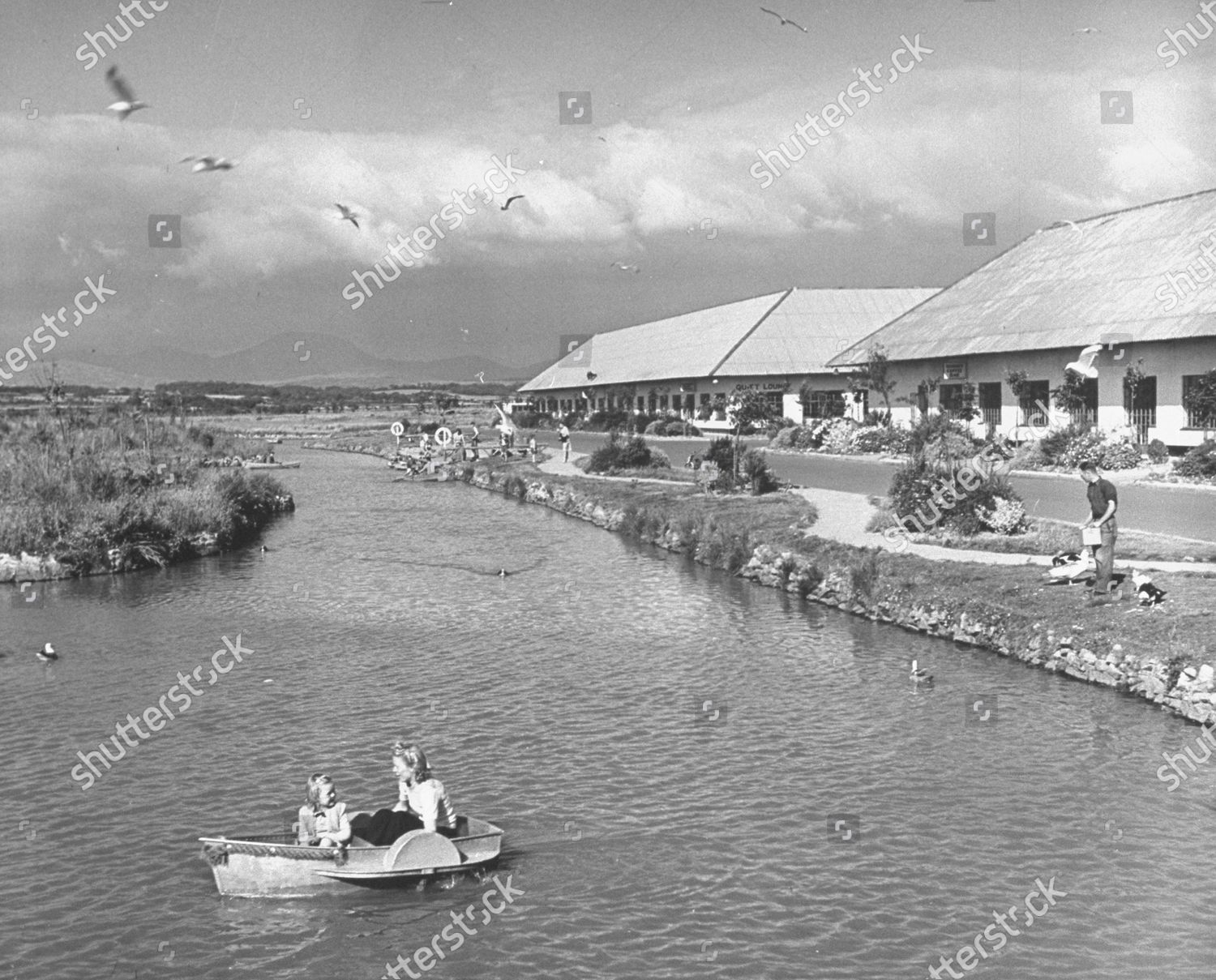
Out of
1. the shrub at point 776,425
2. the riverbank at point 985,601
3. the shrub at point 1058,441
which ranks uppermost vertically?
the shrub at point 776,425

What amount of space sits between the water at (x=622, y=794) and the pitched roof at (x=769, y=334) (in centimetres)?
5238

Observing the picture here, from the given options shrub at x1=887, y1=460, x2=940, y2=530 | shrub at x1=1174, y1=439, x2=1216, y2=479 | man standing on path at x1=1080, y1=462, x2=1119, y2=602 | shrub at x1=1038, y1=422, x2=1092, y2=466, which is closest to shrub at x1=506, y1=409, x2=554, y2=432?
shrub at x1=1038, y1=422, x2=1092, y2=466

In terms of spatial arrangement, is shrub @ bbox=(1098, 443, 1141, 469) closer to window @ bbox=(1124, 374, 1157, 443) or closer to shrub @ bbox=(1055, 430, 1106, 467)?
shrub @ bbox=(1055, 430, 1106, 467)

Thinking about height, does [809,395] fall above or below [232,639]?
above

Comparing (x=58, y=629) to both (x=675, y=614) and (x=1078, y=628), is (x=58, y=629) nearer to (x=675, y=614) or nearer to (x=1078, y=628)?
(x=675, y=614)

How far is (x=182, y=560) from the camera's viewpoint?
36062 mm

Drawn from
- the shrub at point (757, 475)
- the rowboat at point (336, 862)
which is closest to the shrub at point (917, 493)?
the shrub at point (757, 475)

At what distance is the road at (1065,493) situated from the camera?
27827mm

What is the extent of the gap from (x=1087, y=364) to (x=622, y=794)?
112 feet

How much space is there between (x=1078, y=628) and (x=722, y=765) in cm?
720

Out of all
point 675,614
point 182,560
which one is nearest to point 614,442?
point 182,560

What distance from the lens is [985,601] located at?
22375 mm

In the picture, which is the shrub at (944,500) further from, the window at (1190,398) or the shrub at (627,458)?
the shrub at (627,458)

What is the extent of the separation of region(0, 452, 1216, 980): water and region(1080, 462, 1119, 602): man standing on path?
2064 millimetres
